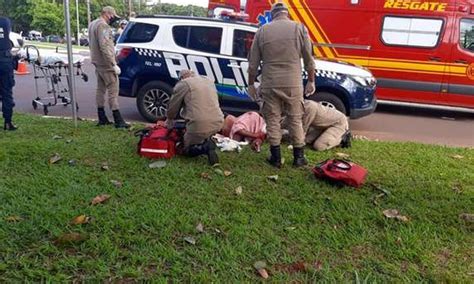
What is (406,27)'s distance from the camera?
344 inches

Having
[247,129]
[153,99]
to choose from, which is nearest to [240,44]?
[153,99]

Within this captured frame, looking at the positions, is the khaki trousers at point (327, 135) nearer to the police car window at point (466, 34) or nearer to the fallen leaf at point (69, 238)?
the fallen leaf at point (69, 238)

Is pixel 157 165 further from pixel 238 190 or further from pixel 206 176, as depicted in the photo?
pixel 238 190

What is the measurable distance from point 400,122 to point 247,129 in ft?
14.1

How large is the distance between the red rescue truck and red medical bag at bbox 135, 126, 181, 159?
4.52m

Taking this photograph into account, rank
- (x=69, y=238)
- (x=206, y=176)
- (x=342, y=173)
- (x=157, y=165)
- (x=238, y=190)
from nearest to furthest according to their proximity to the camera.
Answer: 1. (x=69, y=238)
2. (x=238, y=190)
3. (x=342, y=173)
4. (x=206, y=176)
5. (x=157, y=165)

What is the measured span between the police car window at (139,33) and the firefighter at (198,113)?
269cm

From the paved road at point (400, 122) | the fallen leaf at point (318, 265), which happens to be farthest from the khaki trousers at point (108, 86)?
the fallen leaf at point (318, 265)

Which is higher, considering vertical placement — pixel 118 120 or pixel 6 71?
pixel 6 71

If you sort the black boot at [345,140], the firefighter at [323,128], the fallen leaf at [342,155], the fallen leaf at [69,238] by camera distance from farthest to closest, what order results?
the black boot at [345,140], the firefighter at [323,128], the fallen leaf at [342,155], the fallen leaf at [69,238]

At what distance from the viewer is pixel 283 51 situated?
177 inches

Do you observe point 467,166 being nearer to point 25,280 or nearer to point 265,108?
point 265,108

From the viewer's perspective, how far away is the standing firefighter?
14.7 ft

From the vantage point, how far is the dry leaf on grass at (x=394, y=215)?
11.3 ft
